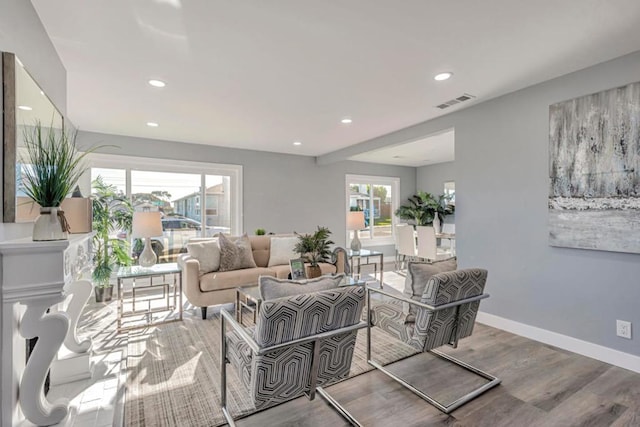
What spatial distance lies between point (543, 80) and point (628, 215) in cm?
139

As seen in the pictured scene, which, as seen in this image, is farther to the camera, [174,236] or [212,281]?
[174,236]

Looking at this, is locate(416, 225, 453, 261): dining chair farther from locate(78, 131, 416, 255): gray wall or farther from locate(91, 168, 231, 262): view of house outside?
locate(91, 168, 231, 262): view of house outside


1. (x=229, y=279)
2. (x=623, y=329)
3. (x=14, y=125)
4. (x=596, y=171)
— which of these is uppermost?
(x=14, y=125)

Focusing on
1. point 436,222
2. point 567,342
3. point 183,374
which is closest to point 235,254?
point 183,374

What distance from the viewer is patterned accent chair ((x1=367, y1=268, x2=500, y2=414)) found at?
2.06m

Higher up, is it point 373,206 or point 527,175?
point 527,175

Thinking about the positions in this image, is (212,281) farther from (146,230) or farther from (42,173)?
(42,173)

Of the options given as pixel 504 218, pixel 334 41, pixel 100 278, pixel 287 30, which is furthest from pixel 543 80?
pixel 100 278

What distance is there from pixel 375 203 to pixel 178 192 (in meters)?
4.53

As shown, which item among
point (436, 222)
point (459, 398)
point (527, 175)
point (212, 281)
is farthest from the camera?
point (436, 222)

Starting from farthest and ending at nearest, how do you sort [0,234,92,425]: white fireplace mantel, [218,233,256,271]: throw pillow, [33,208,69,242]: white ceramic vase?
1. [218,233,256,271]: throw pillow
2. [33,208,69,242]: white ceramic vase
3. [0,234,92,425]: white fireplace mantel

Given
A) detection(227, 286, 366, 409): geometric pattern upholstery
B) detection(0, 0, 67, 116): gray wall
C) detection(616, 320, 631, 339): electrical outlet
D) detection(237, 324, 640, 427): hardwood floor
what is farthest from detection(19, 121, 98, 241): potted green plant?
detection(616, 320, 631, 339): electrical outlet

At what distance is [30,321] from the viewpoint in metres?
1.48

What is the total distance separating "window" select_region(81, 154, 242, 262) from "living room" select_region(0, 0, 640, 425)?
448mm
